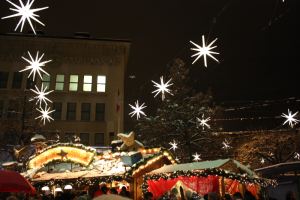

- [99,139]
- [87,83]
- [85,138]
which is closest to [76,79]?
[87,83]

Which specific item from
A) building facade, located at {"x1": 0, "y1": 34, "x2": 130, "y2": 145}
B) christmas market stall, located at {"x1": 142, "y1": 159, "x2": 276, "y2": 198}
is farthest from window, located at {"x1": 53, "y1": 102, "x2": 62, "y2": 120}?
christmas market stall, located at {"x1": 142, "y1": 159, "x2": 276, "y2": 198}

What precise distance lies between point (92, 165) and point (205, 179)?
5.39 m

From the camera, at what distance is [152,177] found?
1488 cm

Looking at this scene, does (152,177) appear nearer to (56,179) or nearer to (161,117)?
(56,179)

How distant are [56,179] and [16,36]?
23022mm

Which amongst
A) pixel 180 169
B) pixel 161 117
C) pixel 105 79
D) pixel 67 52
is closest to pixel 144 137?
pixel 161 117

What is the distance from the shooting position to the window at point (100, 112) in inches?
1401

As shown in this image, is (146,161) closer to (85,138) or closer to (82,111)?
(85,138)

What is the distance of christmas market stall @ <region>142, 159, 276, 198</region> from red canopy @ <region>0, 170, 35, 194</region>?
6969 mm

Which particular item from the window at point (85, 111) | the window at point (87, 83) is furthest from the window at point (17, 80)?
the window at point (85, 111)

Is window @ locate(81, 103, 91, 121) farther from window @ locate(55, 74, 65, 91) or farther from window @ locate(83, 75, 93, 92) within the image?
window @ locate(55, 74, 65, 91)

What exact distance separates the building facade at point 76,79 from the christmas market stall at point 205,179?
18979mm

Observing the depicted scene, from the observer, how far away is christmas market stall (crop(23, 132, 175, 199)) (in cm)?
1563

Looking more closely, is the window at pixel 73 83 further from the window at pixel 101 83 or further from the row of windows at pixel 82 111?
the window at pixel 101 83
